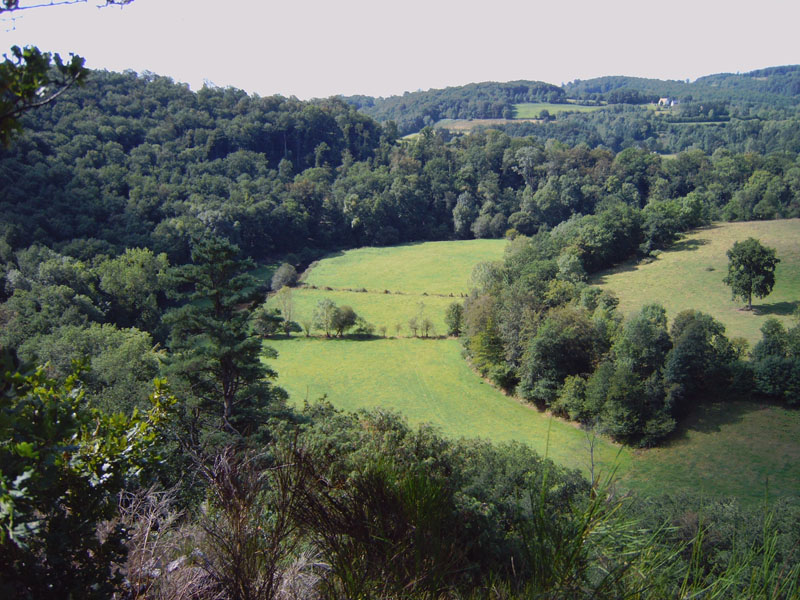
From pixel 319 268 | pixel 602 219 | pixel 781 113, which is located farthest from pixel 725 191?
pixel 781 113

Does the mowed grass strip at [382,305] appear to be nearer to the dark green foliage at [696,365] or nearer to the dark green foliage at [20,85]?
the dark green foliage at [696,365]

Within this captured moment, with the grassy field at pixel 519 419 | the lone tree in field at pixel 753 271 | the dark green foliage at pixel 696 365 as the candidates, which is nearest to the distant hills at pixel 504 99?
the grassy field at pixel 519 419

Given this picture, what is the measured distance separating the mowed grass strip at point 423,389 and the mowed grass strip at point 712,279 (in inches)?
425

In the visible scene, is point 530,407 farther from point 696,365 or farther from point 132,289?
point 132,289

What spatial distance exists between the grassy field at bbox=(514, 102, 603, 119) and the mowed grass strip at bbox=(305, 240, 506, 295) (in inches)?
3117

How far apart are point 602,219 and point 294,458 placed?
1766 inches

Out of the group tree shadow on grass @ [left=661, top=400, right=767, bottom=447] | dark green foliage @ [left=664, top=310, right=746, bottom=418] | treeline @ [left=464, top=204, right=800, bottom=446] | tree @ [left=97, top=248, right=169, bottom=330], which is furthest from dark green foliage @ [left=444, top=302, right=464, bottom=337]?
tree @ [left=97, top=248, right=169, bottom=330]

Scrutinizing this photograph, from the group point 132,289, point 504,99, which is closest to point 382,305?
point 132,289

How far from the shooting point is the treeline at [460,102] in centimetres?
13338

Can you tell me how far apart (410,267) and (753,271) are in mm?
29726

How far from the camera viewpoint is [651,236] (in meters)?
44.7

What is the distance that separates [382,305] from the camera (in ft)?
139

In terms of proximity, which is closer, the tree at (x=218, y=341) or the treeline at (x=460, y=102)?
the tree at (x=218, y=341)

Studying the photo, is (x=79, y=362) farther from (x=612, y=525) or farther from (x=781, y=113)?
(x=781, y=113)
